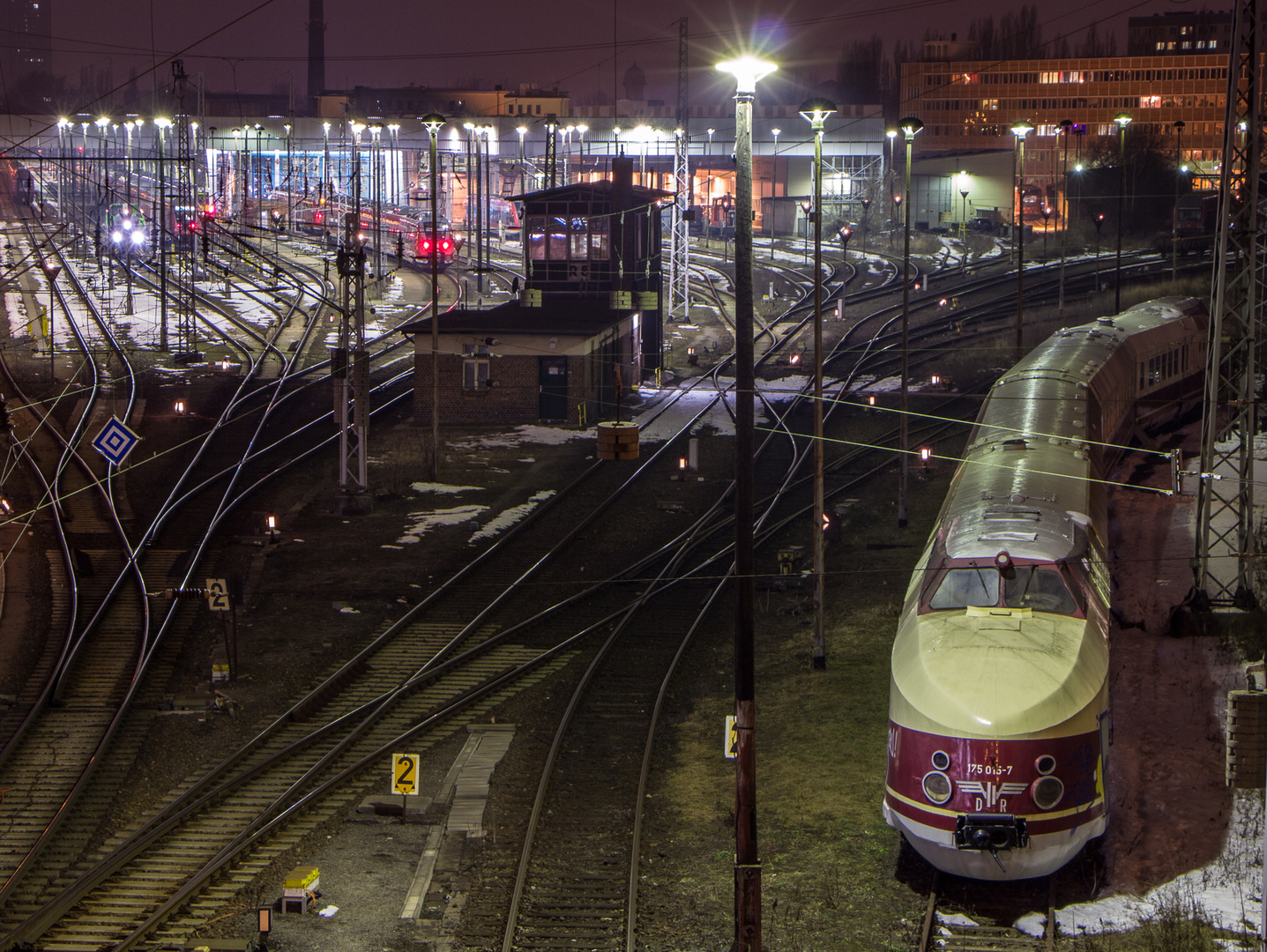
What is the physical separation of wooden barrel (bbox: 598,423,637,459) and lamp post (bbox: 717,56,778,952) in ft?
27.1

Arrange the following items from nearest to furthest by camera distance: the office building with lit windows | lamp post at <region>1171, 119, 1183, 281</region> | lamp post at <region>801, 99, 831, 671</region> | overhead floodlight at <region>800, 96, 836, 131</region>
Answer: overhead floodlight at <region>800, 96, 836, 131</region> < lamp post at <region>801, 99, 831, 671</region> < lamp post at <region>1171, 119, 1183, 281</region> < the office building with lit windows

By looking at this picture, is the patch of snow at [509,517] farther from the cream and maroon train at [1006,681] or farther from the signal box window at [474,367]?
the cream and maroon train at [1006,681]

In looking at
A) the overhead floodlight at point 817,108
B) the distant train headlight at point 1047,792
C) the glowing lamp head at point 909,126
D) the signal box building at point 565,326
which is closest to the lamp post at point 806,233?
the signal box building at point 565,326

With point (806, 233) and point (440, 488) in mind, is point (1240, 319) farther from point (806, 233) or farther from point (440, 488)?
point (806, 233)

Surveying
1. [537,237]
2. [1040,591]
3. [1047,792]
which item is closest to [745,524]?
[1047,792]

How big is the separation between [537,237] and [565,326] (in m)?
9.17

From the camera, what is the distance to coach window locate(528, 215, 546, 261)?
1924 inches

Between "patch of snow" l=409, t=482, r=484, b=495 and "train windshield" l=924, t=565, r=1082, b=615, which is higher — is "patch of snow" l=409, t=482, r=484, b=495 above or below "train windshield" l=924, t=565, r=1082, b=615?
below

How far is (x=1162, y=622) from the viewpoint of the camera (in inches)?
876

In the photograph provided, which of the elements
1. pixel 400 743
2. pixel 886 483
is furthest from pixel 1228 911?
pixel 886 483

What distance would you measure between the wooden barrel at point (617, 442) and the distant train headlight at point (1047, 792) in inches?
363

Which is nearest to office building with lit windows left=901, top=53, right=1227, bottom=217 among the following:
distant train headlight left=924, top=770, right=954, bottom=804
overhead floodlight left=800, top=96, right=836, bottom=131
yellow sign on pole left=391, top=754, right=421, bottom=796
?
overhead floodlight left=800, top=96, right=836, bottom=131

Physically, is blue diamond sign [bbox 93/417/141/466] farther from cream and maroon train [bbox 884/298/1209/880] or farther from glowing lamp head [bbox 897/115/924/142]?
glowing lamp head [bbox 897/115/924/142]

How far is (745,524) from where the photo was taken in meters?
12.2
